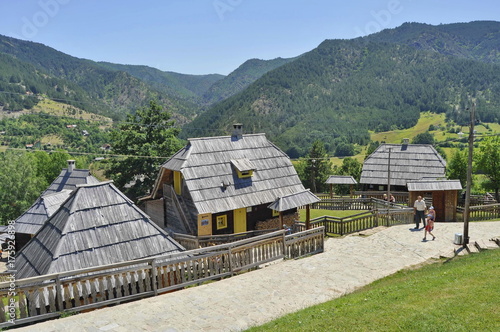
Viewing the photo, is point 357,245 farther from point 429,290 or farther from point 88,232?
point 88,232

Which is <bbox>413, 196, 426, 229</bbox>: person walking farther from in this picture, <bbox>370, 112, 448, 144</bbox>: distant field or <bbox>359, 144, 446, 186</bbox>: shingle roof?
<bbox>370, 112, 448, 144</bbox>: distant field

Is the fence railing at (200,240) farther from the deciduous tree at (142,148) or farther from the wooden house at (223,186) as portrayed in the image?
the deciduous tree at (142,148)

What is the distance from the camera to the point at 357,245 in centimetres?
1535

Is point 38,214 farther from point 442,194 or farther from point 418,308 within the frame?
point 442,194

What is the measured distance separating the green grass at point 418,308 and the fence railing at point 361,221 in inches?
346

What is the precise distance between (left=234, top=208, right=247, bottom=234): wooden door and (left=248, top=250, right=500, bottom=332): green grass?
1216 centimetres

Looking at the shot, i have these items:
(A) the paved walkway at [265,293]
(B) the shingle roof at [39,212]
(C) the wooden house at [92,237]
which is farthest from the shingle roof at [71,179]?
(A) the paved walkway at [265,293]

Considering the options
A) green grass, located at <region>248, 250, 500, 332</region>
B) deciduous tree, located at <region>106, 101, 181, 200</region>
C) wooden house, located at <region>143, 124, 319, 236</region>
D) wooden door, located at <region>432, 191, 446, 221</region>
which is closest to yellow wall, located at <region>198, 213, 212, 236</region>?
wooden house, located at <region>143, 124, 319, 236</region>

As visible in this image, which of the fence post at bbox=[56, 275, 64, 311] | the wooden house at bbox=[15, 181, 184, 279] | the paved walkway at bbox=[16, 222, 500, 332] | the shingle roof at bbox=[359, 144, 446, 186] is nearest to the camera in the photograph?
the paved walkway at bbox=[16, 222, 500, 332]

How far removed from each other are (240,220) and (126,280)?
12284mm

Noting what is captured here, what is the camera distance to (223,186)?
21.0 m

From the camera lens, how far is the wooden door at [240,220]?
21391 millimetres

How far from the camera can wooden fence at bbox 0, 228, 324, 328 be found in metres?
8.17

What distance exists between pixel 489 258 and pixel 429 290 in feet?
15.6
